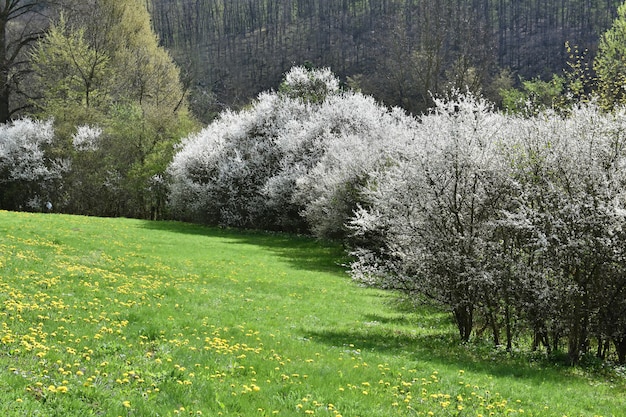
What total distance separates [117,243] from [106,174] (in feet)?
90.0

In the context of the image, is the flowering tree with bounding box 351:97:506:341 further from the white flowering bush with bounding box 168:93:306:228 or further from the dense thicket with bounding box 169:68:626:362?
the white flowering bush with bounding box 168:93:306:228

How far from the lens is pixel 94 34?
6191cm

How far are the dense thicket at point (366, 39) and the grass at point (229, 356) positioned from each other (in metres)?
47.9

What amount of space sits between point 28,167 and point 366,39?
A: 304 feet

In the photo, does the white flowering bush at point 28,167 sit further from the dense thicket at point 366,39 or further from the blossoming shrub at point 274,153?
the dense thicket at point 366,39

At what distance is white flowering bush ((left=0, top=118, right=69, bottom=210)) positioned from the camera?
5000 centimetres

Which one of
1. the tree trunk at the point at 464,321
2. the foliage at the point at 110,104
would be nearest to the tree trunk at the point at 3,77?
the foliage at the point at 110,104

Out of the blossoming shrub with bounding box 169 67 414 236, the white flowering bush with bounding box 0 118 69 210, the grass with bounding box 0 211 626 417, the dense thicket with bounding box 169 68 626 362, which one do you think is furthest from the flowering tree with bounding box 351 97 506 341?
the white flowering bush with bounding box 0 118 69 210

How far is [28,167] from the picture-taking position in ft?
164

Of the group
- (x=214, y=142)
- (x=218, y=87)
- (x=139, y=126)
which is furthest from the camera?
(x=218, y=87)

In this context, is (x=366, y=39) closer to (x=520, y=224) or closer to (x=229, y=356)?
(x=520, y=224)

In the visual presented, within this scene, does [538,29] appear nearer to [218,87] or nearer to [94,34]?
[218,87]

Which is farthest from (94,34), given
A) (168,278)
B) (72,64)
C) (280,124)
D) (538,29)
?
(538,29)

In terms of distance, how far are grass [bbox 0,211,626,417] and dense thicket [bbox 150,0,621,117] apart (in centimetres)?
4786
